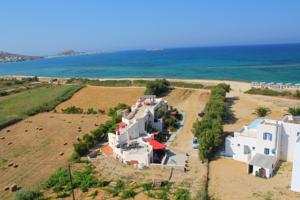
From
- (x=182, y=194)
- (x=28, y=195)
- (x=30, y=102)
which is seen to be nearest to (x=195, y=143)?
(x=182, y=194)

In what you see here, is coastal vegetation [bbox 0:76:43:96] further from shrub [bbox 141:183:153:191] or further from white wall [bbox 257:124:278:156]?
white wall [bbox 257:124:278:156]

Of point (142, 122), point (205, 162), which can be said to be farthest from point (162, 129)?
point (205, 162)

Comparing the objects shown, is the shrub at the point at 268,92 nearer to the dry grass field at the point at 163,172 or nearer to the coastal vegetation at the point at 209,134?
the coastal vegetation at the point at 209,134

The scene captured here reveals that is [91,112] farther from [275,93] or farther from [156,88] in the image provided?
[275,93]

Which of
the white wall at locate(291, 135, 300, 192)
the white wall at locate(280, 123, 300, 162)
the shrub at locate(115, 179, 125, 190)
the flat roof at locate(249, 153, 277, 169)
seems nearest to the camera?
the white wall at locate(291, 135, 300, 192)

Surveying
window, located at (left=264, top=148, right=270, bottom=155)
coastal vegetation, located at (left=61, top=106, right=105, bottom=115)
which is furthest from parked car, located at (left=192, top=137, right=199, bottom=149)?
coastal vegetation, located at (left=61, top=106, right=105, bottom=115)
